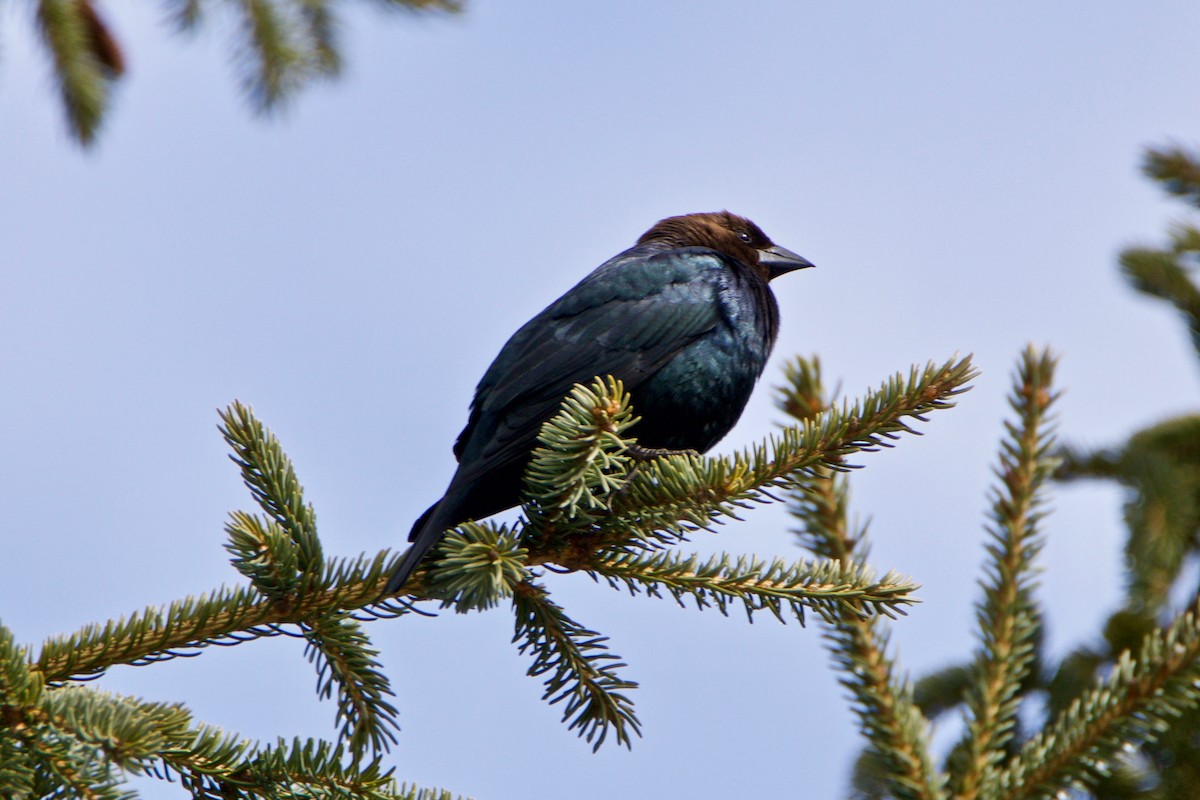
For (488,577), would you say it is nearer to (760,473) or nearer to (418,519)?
(760,473)

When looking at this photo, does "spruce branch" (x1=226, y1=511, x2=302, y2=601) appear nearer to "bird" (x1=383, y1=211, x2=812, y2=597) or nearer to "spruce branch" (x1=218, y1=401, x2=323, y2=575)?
"spruce branch" (x1=218, y1=401, x2=323, y2=575)

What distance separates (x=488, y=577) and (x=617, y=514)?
49 centimetres

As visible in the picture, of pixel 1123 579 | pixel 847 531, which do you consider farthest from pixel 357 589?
pixel 1123 579

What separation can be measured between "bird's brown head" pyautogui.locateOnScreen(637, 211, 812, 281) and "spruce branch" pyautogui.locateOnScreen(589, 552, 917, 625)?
2913 mm

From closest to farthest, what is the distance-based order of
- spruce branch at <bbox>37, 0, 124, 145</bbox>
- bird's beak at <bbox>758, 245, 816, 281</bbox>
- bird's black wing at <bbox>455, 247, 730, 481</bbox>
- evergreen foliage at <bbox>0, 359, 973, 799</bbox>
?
evergreen foliage at <bbox>0, 359, 973, 799</bbox>, bird's black wing at <bbox>455, 247, 730, 481</bbox>, spruce branch at <bbox>37, 0, 124, 145</bbox>, bird's beak at <bbox>758, 245, 816, 281</bbox>

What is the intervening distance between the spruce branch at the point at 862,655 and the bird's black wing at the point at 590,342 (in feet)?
3.57

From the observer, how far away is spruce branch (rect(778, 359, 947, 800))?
224 cm

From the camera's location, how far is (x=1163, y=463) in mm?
3865

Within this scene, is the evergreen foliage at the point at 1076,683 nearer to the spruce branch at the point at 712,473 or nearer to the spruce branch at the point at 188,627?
the spruce branch at the point at 712,473

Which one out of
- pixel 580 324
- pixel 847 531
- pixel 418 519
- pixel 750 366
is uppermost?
pixel 580 324

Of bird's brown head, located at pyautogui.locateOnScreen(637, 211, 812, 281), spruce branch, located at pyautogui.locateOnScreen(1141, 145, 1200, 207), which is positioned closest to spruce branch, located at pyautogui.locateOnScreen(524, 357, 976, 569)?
spruce branch, located at pyautogui.locateOnScreen(1141, 145, 1200, 207)

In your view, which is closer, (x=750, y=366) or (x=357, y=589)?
(x=357, y=589)

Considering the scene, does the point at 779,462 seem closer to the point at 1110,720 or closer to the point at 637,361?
the point at 1110,720

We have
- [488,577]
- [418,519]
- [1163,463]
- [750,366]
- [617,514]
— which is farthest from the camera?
[750,366]
